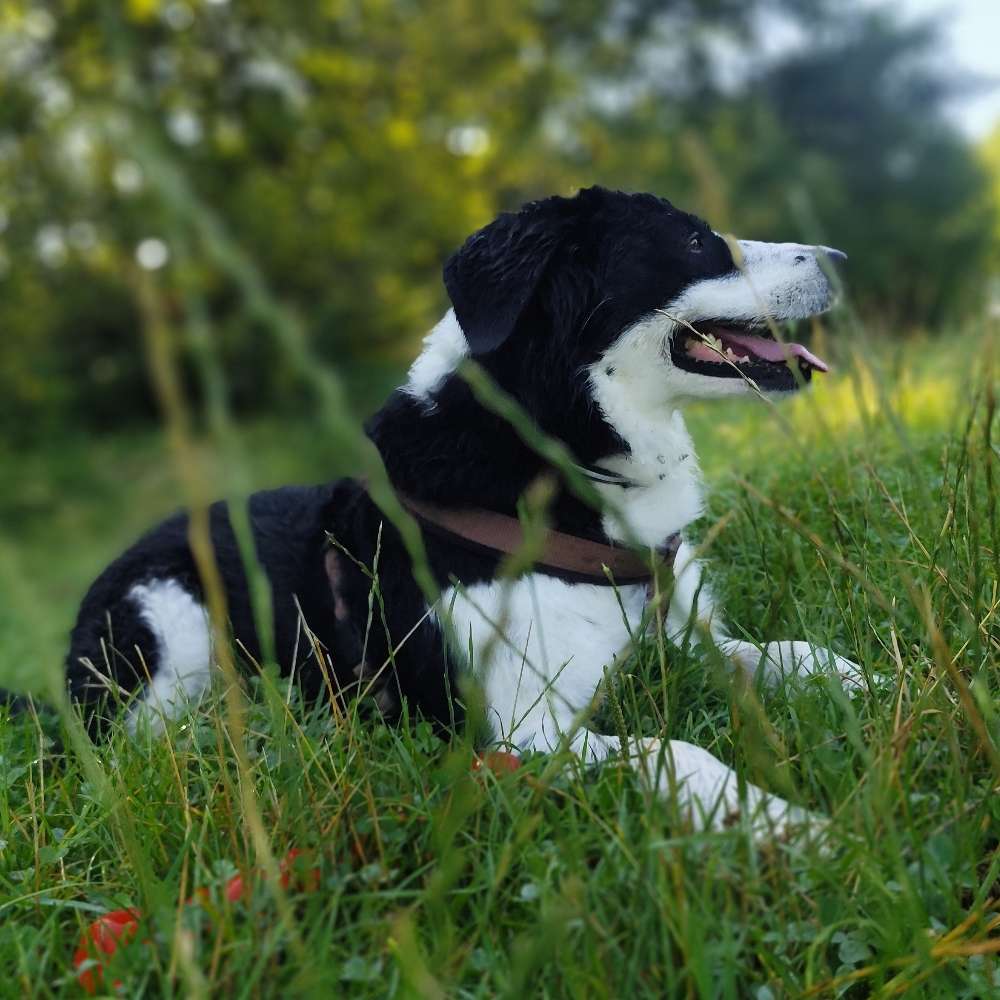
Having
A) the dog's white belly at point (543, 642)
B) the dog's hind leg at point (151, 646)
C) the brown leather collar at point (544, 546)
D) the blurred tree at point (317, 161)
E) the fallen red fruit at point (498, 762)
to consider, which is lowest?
the fallen red fruit at point (498, 762)

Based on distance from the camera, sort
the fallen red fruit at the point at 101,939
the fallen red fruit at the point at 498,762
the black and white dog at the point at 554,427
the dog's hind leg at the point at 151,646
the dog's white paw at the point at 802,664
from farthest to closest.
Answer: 1. the dog's hind leg at the point at 151,646
2. the black and white dog at the point at 554,427
3. the dog's white paw at the point at 802,664
4. the fallen red fruit at the point at 498,762
5. the fallen red fruit at the point at 101,939

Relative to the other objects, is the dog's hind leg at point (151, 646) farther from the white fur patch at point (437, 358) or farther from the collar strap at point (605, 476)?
the collar strap at point (605, 476)

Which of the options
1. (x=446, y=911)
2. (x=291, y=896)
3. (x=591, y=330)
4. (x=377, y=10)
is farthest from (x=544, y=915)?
(x=377, y=10)

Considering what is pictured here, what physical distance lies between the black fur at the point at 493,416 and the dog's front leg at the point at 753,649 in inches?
16.0

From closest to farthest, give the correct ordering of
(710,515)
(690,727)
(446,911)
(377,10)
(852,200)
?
(446,911) → (690,727) → (710,515) → (377,10) → (852,200)

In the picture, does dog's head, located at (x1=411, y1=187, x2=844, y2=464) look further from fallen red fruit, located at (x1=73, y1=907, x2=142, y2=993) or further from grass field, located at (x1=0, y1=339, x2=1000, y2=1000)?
fallen red fruit, located at (x1=73, y1=907, x2=142, y2=993)

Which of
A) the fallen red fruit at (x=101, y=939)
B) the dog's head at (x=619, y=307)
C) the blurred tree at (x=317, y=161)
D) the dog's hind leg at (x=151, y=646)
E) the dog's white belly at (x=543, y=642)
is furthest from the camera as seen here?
the blurred tree at (x=317, y=161)

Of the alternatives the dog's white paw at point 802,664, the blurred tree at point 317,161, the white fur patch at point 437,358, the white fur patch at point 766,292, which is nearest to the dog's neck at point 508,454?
the white fur patch at point 437,358

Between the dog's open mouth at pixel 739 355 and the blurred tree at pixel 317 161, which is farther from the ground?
the blurred tree at pixel 317 161

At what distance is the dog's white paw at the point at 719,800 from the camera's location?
1967mm

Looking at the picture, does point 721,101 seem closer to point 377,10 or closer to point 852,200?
point 852,200

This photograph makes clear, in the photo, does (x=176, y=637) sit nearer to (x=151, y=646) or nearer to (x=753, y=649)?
(x=151, y=646)

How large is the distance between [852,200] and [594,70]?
322 inches

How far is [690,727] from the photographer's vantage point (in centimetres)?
249
